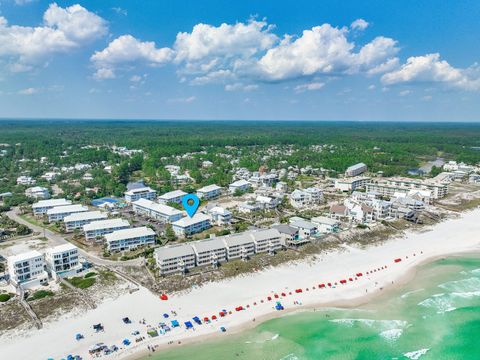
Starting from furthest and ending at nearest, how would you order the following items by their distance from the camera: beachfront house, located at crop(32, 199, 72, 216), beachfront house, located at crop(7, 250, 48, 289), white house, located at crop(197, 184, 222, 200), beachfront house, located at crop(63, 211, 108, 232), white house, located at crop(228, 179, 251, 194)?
white house, located at crop(228, 179, 251, 194), white house, located at crop(197, 184, 222, 200), beachfront house, located at crop(32, 199, 72, 216), beachfront house, located at crop(63, 211, 108, 232), beachfront house, located at crop(7, 250, 48, 289)

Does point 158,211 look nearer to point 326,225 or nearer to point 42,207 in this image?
point 42,207

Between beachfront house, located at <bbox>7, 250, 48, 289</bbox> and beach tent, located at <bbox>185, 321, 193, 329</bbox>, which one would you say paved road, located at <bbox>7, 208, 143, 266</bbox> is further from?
beach tent, located at <bbox>185, 321, 193, 329</bbox>

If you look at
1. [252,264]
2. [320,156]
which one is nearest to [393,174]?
[320,156]

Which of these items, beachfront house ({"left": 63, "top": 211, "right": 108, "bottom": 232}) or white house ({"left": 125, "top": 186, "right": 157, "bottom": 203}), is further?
white house ({"left": 125, "top": 186, "right": 157, "bottom": 203})

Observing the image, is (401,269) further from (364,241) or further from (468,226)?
(468,226)

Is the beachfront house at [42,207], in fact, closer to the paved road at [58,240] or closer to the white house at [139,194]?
the paved road at [58,240]

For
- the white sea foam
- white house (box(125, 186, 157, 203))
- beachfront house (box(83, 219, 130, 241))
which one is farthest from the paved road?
the white sea foam
